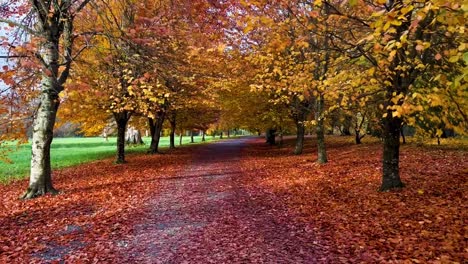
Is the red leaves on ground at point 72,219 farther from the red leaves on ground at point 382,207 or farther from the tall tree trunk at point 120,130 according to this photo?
the tall tree trunk at point 120,130

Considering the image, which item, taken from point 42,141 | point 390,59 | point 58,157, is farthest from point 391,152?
point 58,157

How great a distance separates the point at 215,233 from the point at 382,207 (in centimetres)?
380

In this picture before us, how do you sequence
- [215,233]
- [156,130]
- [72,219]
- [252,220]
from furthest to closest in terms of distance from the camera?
[156,130]
[72,219]
[252,220]
[215,233]

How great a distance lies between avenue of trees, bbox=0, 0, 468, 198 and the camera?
244 inches

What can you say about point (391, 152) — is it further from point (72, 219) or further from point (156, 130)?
point (156, 130)

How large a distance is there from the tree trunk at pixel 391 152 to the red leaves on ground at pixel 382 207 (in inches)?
12.6

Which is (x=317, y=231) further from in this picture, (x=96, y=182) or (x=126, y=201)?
(x=96, y=182)

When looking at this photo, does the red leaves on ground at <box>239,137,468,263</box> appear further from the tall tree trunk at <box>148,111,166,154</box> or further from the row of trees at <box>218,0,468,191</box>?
the tall tree trunk at <box>148,111,166,154</box>

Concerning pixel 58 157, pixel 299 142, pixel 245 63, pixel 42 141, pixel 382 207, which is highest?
pixel 245 63

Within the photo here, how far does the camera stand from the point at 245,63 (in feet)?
67.5

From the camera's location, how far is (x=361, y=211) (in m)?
7.87

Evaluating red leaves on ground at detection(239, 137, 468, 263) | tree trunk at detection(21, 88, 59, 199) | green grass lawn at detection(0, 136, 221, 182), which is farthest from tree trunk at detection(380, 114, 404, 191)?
green grass lawn at detection(0, 136, 221, 182)

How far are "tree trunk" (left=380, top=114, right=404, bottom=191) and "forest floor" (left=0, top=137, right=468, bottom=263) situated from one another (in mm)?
361

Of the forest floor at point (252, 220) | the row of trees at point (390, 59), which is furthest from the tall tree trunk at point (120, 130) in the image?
the row of trees at point (390, 59)
